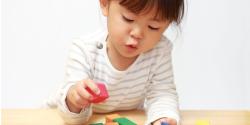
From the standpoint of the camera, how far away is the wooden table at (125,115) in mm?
664

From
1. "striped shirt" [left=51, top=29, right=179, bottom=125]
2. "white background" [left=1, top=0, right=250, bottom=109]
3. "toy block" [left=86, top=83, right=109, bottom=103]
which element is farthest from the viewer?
"white background" [left=1, top=0, right=250, bottom=109]

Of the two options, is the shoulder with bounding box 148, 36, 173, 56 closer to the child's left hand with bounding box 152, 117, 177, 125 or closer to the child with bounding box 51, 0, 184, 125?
the child with bounding box 51, 0, 184, 125

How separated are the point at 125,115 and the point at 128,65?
0.08 meters

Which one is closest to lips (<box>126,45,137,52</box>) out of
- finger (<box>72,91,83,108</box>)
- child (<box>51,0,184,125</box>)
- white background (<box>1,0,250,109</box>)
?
→ child (<box>51,0,184,125</box>)

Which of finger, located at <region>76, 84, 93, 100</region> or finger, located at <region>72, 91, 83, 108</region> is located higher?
finger, located at <region>76, 84, 93, 100</region>

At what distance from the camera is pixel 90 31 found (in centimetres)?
117

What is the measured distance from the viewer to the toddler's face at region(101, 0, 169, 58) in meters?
0.62

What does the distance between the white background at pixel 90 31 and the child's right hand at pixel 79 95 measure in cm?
51

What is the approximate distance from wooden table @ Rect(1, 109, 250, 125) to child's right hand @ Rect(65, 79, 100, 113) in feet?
0.13

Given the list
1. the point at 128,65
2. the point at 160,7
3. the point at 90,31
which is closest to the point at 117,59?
the point at 128,65

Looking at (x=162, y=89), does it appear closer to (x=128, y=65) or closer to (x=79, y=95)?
(x=128, y=65)

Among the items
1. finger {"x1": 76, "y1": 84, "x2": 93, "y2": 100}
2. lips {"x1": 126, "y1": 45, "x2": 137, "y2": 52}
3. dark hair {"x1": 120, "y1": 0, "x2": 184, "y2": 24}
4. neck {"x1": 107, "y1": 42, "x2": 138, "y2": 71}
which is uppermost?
dark hair {"x1": 120, "y1": 0, "x2": 184, "y2": 24}

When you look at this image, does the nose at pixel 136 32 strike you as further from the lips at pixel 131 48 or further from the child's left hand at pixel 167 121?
the child's left hand at pixel 167 121

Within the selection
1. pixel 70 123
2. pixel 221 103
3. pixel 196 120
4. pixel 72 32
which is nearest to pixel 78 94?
pixel 70 123
